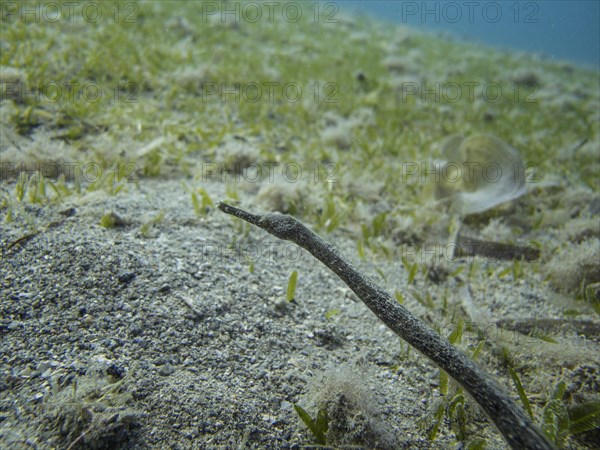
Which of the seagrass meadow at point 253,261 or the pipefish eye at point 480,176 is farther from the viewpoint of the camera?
the pipefish eye at point 480,176

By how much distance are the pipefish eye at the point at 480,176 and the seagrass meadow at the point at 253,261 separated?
32 mm

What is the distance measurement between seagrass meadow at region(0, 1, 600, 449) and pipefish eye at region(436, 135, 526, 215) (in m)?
0.03

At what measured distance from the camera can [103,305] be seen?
2125 millimetres

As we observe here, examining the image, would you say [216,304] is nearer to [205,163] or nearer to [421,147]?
[205,163]

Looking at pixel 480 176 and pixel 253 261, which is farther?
pixel 480 176

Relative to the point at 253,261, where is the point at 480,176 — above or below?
above

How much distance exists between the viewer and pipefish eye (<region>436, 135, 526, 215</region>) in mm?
4172

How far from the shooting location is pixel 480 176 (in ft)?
14.7

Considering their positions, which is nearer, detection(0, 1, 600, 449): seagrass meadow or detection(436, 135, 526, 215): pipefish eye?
detection(0, 1, 600, 449): seagrass meadow

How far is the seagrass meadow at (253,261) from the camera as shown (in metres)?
1.84

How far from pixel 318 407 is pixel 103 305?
1.37m

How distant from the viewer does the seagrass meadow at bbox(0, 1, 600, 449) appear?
184 centimetres

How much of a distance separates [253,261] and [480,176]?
3.15m

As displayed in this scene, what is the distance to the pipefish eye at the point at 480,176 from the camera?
13.7ft
